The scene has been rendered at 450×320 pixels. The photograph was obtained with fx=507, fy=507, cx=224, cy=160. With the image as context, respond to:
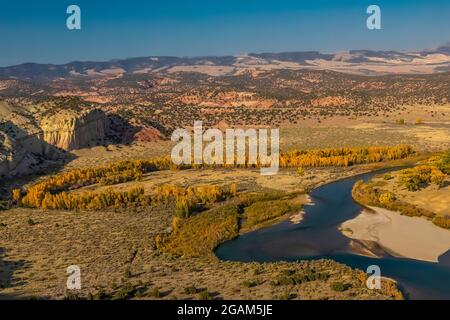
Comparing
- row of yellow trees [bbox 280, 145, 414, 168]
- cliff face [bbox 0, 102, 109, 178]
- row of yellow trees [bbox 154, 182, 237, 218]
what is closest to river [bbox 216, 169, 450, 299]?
row of yellow trees [bbox 154, 182, 237, 218]

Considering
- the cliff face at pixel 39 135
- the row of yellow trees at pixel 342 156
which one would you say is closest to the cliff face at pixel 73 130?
the cliff face at pixel 39 135

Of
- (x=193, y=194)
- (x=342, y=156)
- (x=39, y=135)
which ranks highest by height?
(x=39, y=135)

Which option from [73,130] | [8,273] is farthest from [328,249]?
[73,130]

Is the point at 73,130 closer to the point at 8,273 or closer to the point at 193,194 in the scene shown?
the point at 193,194

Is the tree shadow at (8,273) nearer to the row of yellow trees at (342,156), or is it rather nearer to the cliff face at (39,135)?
the cliff face at (39,135)

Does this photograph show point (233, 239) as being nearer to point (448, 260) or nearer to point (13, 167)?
point (448, 260)
